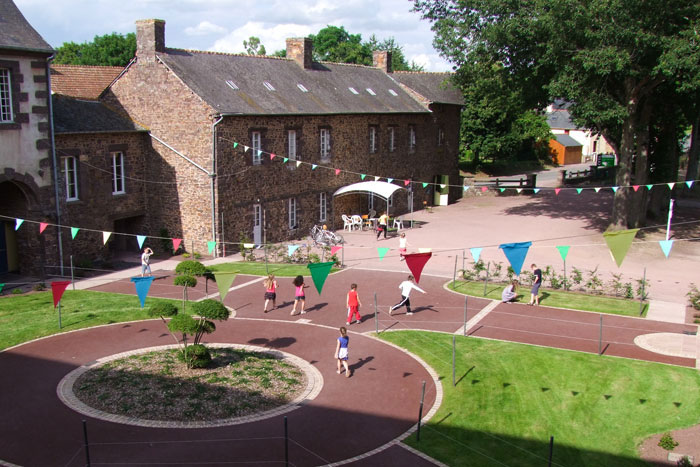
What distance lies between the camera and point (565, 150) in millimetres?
71250

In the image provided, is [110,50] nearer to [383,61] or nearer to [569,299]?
[383,61]

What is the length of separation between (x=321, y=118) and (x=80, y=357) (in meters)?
20.2

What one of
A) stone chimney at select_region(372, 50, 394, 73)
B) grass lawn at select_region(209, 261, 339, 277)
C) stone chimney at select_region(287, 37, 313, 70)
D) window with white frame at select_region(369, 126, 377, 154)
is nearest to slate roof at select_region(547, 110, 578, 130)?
stone chimney at select_region(372, 50, 394, 73)

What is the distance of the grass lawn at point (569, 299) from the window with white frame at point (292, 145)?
464 inches

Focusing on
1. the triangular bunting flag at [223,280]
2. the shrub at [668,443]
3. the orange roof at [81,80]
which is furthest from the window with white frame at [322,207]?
the shrub at [668,443]

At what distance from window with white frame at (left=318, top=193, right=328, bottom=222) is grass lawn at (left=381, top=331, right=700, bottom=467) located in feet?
57.1

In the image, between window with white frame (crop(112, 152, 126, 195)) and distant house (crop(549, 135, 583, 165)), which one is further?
distant house (crop(549, 135, 583, 165))

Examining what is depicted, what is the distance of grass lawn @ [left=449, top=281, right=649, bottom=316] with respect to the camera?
21131 millimetres

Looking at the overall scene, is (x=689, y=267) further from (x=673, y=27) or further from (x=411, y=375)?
(x=411, y=375)

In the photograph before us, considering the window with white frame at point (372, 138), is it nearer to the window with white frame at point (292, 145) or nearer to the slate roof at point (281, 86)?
the slate roof at point (281, 86)

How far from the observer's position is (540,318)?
66.1 ft

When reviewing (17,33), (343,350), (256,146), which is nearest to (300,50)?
(256,146)

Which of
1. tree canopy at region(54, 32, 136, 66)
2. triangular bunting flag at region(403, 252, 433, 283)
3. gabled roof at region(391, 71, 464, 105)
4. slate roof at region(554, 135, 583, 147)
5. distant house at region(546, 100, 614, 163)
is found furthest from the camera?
distant house at region(546, 100, 614, 163)

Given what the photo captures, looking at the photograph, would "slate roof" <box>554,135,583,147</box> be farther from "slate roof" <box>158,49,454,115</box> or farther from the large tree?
the large tree
